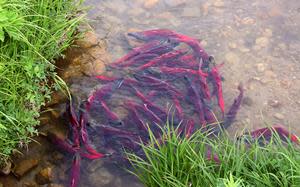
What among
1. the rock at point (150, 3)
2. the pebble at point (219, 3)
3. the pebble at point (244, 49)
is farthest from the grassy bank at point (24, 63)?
the pebble at point (219, 3)

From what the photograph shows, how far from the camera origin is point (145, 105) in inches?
178

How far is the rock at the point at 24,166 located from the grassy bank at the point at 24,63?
0.48 ft

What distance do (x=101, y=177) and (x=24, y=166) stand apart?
71 cm

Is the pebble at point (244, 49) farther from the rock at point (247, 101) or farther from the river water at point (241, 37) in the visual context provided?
the rock at point (247, 101)

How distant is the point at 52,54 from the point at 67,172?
1124mm

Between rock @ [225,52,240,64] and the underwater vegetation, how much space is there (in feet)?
0.75

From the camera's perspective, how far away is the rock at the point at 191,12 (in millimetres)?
5816

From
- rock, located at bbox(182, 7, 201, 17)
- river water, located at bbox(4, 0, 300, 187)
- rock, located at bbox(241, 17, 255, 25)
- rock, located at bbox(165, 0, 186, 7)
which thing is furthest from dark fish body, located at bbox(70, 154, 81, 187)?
rock, located at bbox(241, 17, 255, 25)

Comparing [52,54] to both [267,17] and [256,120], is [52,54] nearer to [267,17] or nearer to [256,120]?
[256,120]

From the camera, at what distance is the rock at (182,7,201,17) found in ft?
19.1

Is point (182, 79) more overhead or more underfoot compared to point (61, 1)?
more underfoot

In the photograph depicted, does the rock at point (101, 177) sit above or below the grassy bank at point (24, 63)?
below

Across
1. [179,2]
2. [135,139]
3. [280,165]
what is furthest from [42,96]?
[179,2]

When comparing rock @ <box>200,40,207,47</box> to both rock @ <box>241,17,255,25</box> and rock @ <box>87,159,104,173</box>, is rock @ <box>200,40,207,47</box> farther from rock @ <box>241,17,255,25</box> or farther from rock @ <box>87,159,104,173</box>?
rock @ <box>87,159,104,173</box>
